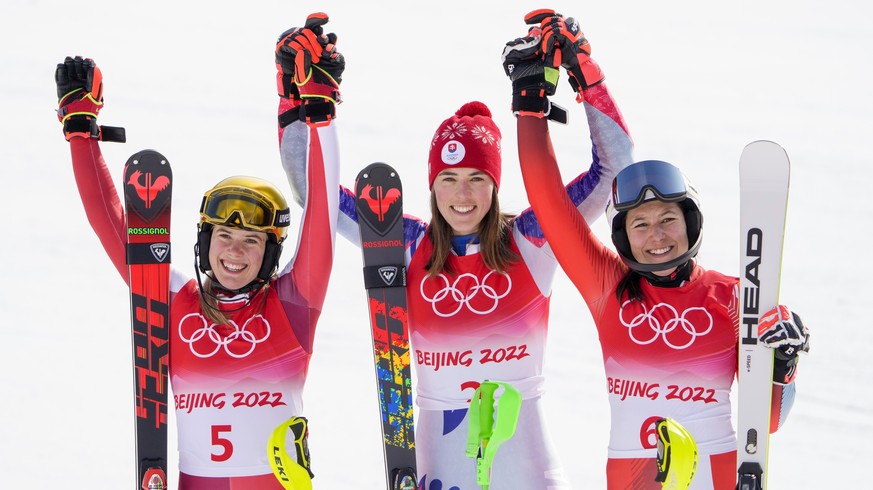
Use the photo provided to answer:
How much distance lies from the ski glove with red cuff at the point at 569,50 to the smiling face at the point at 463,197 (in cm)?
52

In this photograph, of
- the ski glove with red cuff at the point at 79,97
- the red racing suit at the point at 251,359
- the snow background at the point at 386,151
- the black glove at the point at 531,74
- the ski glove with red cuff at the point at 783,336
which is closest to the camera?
the ski glove with red cuff at the point at 783,336

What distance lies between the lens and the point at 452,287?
4.04 meters

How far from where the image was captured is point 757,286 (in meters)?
3.60

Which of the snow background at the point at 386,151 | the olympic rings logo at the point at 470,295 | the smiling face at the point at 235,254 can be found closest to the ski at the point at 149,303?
the smiling face at the point at 235,254

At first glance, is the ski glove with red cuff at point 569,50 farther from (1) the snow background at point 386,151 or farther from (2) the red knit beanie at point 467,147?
(1) the snow background at point 386,151

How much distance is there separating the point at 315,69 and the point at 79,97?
1.07 metres

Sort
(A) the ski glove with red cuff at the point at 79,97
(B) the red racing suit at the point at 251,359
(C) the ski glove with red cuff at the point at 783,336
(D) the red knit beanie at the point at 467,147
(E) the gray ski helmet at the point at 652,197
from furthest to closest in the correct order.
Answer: (A) the ski glove with red cuff at the point at 79,97, (D) the red knit beanie at the point at 467,147, (B) the red racing suit at the point at 251,359, (E) the gray ski helmet at the point at 652,197, (C) the ski glove with red cuff at the point at 783,336

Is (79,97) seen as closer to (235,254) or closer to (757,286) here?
A: (235,254)

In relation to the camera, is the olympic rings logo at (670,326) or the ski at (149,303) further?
the ski at (149,303)

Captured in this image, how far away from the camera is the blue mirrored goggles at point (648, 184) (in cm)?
365

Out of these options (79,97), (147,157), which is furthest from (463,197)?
(79,97)

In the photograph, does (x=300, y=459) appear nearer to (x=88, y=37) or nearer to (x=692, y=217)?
(x=692, y=217)

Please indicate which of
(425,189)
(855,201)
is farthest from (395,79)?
(855,201)

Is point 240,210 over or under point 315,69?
under
